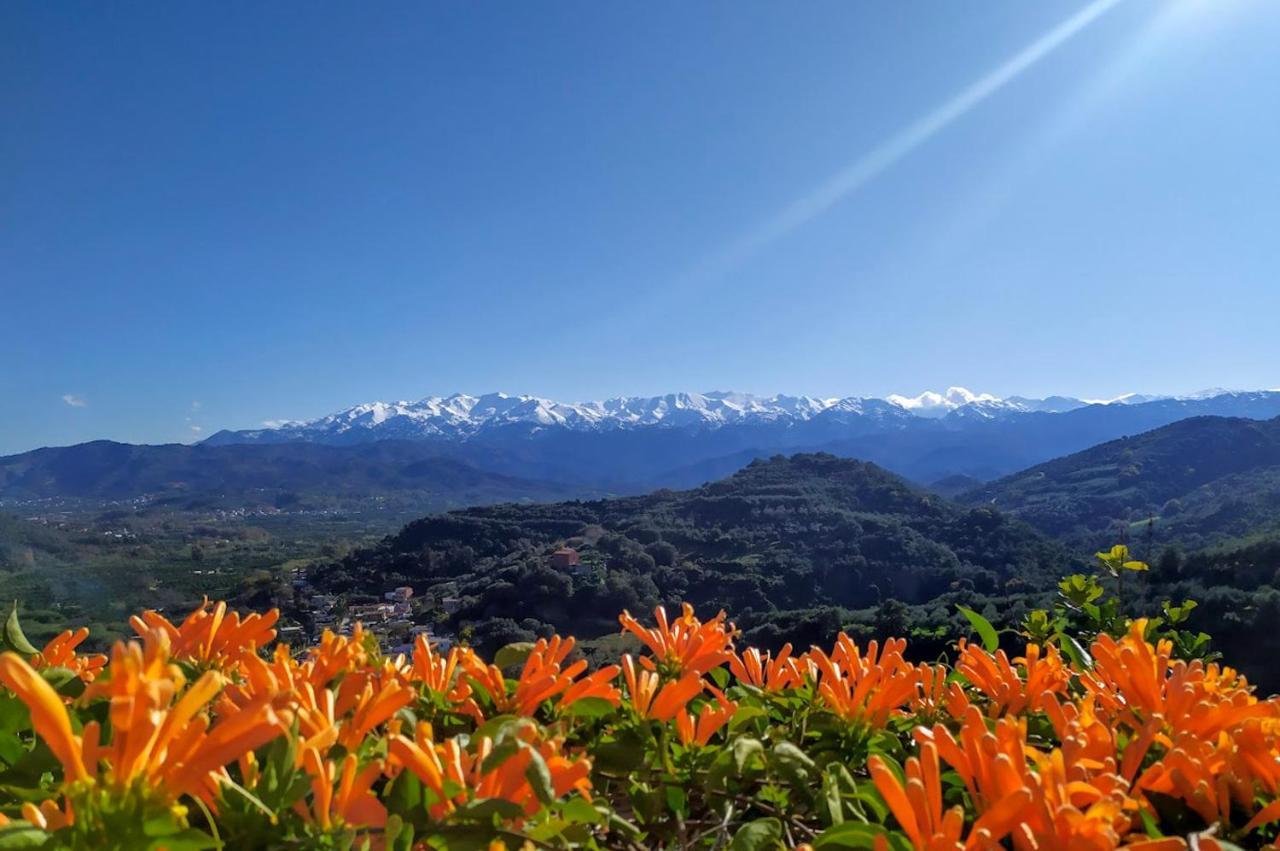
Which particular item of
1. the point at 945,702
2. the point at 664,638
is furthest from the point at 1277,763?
the point at 664,638

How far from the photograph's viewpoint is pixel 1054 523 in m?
80.6

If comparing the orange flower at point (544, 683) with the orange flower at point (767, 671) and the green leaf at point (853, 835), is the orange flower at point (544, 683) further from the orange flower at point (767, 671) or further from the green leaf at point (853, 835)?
the green leaf at point (853, 835)

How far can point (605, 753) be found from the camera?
1.09 m

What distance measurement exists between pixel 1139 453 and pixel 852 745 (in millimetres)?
119571

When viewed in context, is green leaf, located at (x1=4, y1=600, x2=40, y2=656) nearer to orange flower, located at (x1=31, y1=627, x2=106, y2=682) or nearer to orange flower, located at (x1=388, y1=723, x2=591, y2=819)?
orange flower, located at (x1=31, y1=627, x2=106, y2=682)

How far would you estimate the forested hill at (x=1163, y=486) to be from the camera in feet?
206

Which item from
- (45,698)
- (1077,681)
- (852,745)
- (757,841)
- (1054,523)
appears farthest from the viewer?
(1054,523)

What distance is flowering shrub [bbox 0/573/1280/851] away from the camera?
1.96ft

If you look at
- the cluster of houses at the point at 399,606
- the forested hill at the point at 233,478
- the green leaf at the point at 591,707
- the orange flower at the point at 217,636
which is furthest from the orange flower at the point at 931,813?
the forested hill at the point at 233,478

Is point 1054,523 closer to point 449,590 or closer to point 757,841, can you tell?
point 449,590

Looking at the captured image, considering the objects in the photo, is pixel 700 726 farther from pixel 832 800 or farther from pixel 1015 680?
pixel 1015 680

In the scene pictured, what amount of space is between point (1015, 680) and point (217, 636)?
4.92 ft

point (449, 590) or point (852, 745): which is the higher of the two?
point (852, 745)

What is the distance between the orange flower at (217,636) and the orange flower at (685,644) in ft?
2.23
